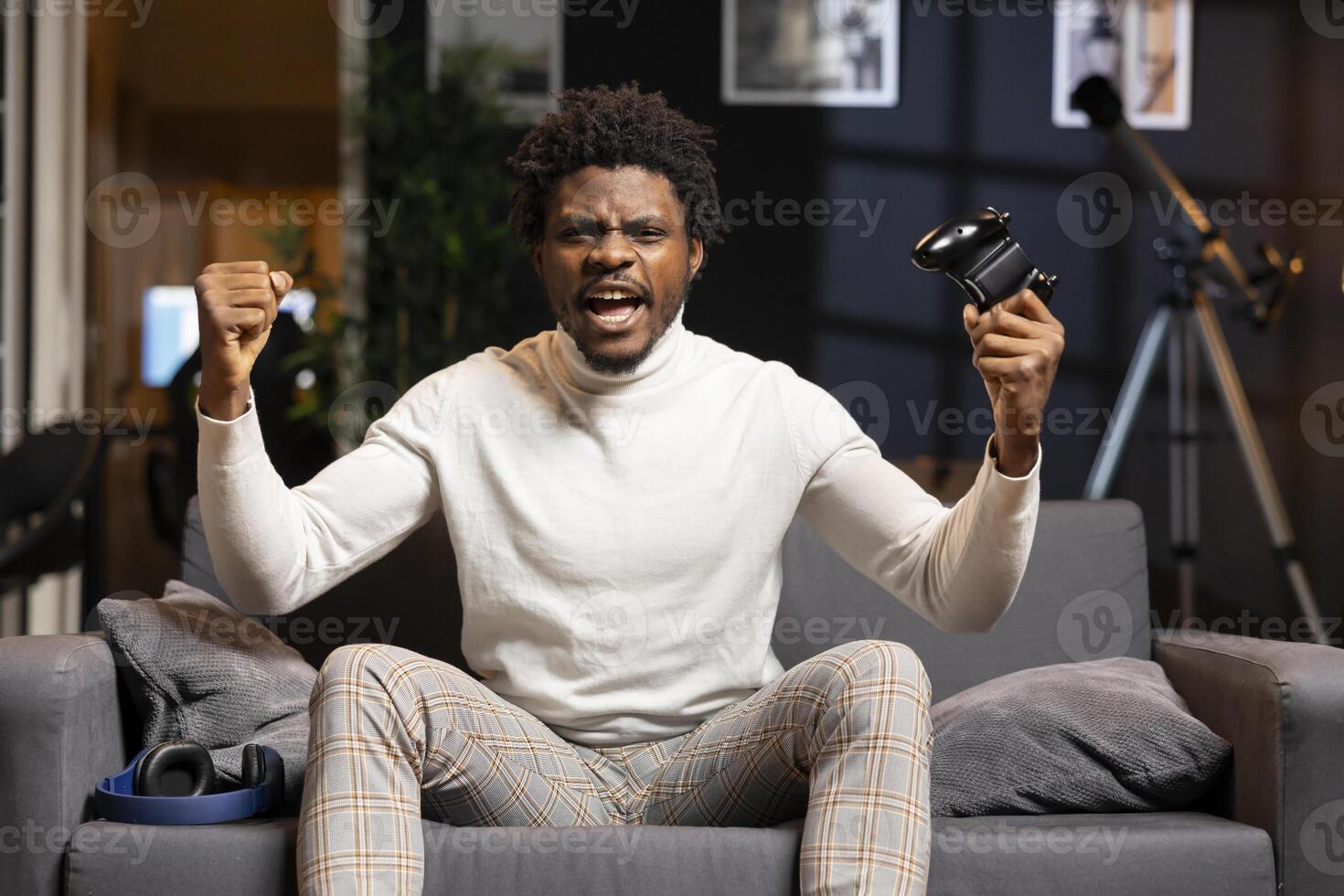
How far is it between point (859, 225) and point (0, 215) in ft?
8.85

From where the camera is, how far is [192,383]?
12.2 ft

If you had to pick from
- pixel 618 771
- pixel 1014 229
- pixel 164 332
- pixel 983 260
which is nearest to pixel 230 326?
pixel 618 771

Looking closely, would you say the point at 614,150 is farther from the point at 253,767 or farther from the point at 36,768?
the point at 36,768

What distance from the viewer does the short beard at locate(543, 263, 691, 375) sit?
1.73 meters

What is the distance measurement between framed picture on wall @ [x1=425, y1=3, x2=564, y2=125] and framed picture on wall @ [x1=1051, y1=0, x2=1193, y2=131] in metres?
1.61

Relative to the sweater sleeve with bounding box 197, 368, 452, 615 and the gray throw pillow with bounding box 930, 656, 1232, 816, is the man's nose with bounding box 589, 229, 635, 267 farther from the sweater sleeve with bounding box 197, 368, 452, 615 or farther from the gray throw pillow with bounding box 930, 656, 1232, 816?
the gray throw pillow with bounding box 930, 656, 1232, 816

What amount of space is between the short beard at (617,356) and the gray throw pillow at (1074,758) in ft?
1.98

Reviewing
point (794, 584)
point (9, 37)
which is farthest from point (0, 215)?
point (794, 584)

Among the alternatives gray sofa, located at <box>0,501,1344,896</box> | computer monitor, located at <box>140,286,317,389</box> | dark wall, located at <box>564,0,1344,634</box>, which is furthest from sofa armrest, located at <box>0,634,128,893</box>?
computer monitor, located at <box>140,286,317,389</box>

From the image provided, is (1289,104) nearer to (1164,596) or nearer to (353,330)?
(1164,596)

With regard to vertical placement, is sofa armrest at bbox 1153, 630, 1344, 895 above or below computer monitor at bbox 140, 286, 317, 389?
below

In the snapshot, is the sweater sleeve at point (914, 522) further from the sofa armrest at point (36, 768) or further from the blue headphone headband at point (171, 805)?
the sofa armrest at point (36, 768)

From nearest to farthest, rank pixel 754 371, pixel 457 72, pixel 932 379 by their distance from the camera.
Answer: pixel 754 371
pixel 457 72
pixel 932 379

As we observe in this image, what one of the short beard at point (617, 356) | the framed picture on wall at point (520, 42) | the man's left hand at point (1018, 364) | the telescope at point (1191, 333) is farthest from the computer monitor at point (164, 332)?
the man's left hand at point (1018, 364)
